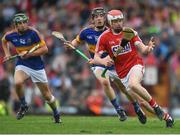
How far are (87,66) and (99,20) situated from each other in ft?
20.6

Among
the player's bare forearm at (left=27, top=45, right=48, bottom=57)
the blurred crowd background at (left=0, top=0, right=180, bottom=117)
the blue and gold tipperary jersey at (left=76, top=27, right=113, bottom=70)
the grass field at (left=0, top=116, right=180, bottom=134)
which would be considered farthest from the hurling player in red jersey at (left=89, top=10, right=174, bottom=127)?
the blurred crowd background at (left=0, top=0, right=180, bottom=117)

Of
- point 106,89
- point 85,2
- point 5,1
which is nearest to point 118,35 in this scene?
point 106,89

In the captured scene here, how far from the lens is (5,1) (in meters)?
29.9

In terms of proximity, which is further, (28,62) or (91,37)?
(91,37)

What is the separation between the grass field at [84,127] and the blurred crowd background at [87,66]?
493cm

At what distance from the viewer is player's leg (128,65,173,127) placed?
16062 millimetres

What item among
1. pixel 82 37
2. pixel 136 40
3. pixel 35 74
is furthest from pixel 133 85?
pixel 82 37

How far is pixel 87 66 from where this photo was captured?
81.7 ft

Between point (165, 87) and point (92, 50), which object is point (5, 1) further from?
point (92, 50)

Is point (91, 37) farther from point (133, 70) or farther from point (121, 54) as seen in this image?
point (133, 70)

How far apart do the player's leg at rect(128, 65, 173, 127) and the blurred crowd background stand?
7529 millimetres

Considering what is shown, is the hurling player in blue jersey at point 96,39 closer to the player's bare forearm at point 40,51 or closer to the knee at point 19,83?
the player's bare forearm at point 40,51

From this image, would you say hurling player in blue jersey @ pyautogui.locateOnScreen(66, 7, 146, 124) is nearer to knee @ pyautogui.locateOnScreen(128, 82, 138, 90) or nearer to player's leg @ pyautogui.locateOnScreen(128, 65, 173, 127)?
player's leg @ pyautogui.locateOnScreen(128, 65, 173, 127)

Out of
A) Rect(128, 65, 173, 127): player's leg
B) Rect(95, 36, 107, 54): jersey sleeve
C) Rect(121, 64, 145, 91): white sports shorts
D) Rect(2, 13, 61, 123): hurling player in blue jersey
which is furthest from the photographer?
Rect(2, 13, 61, 123): hurling player in blue jersey
